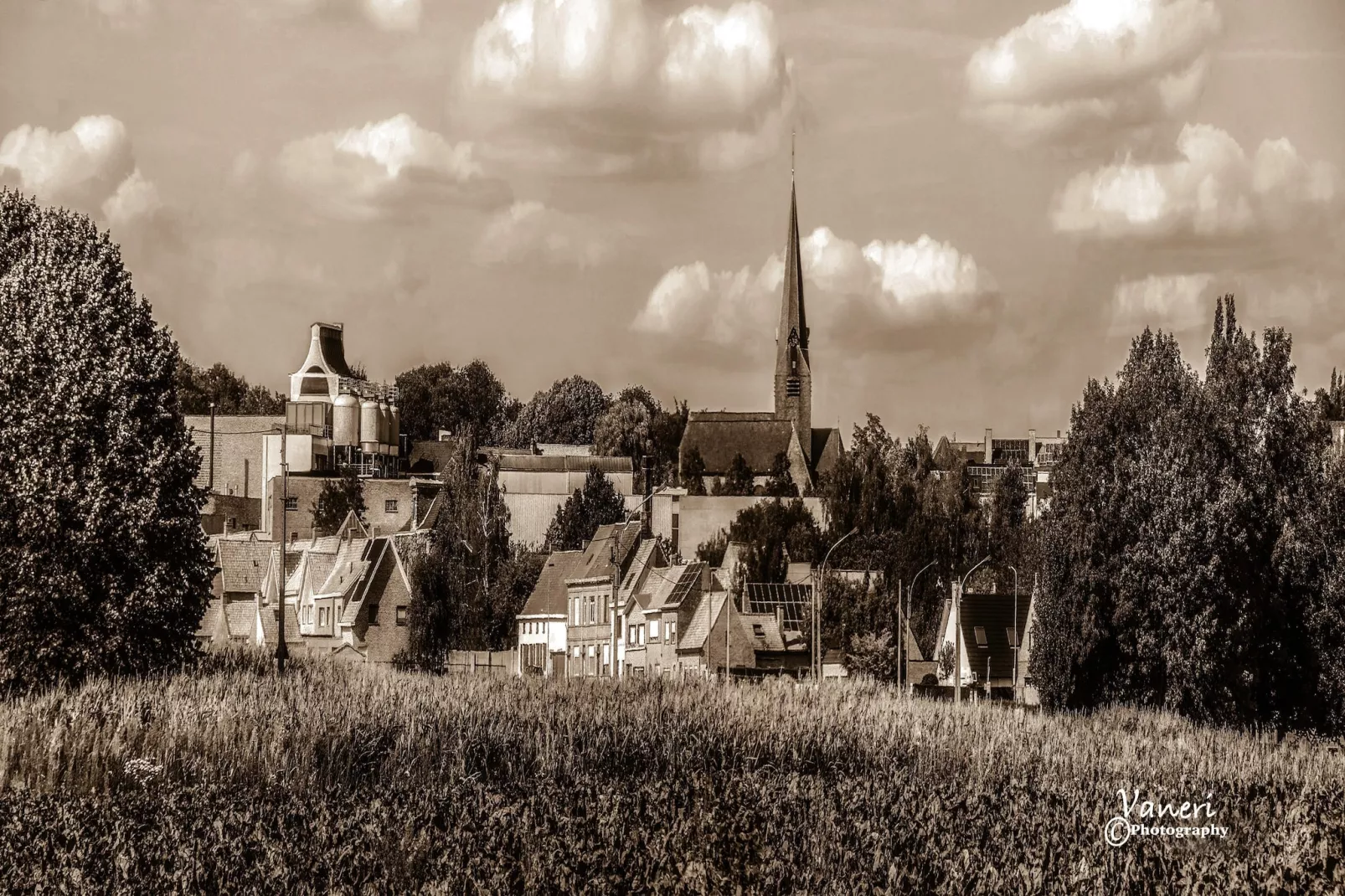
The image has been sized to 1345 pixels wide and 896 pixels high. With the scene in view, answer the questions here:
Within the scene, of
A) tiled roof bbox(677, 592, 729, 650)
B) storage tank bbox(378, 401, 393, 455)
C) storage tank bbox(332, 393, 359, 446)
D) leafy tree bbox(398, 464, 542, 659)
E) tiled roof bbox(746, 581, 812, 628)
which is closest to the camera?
tiled roof bbox(677, 592, 729, 650)

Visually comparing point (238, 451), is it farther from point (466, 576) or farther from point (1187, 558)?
point (1187, 558)

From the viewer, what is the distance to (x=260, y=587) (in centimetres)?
8631

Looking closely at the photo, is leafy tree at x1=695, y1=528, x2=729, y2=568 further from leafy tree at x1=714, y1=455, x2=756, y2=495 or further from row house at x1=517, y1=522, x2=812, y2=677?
leafy tree at x1=714, y1=455, x2=756, y2=495

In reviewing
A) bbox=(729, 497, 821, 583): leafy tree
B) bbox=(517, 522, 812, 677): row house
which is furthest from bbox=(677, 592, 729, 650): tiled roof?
bbox=(729, 497, 821, 583): leafy tree

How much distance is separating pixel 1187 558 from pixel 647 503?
62.8 m

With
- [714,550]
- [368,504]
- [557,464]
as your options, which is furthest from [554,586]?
[557,464]

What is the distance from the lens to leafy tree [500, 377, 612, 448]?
15762 centimetres

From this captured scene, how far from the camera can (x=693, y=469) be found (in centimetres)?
12550

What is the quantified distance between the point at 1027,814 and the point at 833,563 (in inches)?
2842

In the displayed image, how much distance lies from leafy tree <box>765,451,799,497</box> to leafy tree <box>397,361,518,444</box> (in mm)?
34011

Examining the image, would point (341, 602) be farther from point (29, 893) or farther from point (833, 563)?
point (29, 893)

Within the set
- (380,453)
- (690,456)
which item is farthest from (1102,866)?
(690,456)

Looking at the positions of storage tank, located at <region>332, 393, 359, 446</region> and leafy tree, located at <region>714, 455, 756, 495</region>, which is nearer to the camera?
leafy tree, located at <region>714, 455, 756, 495</region>

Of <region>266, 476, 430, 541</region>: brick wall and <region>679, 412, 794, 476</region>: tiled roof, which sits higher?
<region>679, 412, 794, 476</region>: tiled roof
